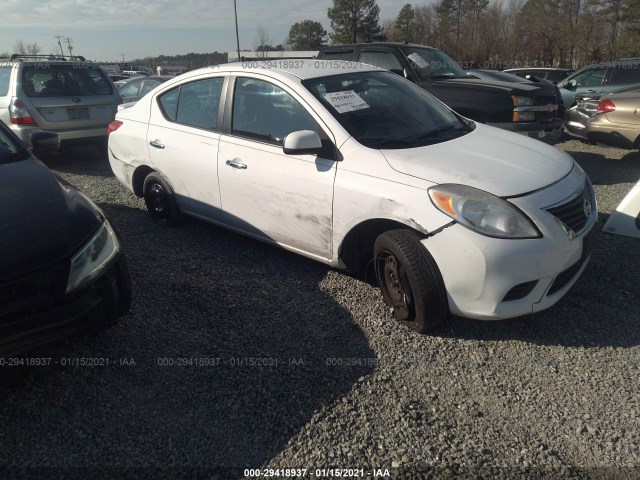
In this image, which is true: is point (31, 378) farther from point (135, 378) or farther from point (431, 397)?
point (431, 397)

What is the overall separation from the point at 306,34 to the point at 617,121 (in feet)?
168

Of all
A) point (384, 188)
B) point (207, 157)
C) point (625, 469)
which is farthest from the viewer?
point (207, 157)

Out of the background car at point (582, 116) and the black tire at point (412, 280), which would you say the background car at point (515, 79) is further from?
the black tire at point (412, 280)

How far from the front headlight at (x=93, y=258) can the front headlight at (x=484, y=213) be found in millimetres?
1907

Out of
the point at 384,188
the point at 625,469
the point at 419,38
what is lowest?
the point at 625,469

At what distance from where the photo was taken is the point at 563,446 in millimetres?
2186

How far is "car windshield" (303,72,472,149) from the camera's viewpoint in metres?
3.37

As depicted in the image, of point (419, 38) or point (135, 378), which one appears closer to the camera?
point (135, 378)

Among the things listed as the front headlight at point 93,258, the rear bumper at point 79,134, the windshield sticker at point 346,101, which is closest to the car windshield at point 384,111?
the windshield sticker at point 346,101

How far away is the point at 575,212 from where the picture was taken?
2.91m

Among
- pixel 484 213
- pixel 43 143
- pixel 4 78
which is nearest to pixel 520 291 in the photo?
pixel 484 213

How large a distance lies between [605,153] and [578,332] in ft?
22.3

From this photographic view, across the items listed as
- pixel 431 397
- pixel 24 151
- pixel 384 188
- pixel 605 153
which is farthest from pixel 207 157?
pixel 605 153

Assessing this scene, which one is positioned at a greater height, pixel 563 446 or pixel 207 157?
pixel 207 157
